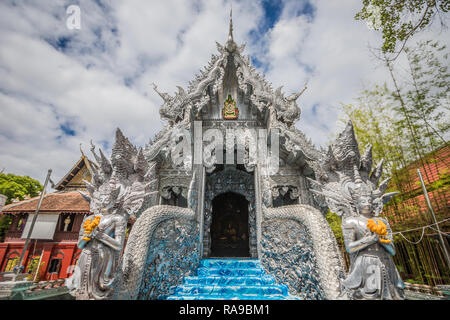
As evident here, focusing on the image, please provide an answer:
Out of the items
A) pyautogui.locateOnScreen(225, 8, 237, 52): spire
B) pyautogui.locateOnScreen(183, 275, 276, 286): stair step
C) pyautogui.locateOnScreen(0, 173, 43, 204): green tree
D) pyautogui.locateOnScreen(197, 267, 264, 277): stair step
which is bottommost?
pyautogui.locateOnScreen(183, 275, 276, 286): stair step

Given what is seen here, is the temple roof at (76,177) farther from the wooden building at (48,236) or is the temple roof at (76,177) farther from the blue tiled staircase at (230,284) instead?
the blue tiled staircase at (230,284)

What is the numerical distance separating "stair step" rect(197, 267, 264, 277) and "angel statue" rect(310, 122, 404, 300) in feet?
7.98

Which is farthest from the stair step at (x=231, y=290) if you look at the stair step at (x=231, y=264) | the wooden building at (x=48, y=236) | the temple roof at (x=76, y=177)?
the temple roof at (x=76, y=177)

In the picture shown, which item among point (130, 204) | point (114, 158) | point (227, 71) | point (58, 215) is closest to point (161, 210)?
point (130, 204)

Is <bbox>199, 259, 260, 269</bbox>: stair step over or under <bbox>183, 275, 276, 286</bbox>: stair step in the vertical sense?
over

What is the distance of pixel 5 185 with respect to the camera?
20.0 m

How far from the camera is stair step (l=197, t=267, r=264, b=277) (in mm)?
4133

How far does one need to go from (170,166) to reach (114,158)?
2.45 m

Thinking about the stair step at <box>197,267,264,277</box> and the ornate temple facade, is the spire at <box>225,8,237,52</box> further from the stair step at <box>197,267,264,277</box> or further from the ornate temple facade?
the stair step at <box>197,267,264,277</box>

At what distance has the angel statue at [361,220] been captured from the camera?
6.37ft

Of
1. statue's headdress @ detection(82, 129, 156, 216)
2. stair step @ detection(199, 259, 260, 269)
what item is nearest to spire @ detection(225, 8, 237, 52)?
statue's headdress @ detection(82, 129, 156, 216)

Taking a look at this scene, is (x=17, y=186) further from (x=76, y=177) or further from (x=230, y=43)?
(x=230, y=43)

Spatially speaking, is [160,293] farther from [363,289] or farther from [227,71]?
[227,71]

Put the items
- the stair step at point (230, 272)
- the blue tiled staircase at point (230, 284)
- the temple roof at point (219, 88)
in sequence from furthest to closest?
the temple roof at point (219, 88) < the stair step at point (230, 272) < the blue tiled staircase at point (230, 284)
